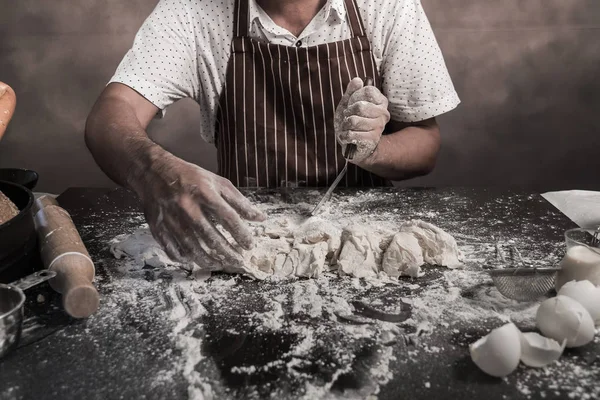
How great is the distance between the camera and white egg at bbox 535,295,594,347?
95 cm

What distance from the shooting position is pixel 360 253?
4.31ft

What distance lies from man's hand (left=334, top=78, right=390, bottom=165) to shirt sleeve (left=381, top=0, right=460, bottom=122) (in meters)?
0.47

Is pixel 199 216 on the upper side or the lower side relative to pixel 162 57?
lower

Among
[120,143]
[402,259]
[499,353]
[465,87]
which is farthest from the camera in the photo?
[465,87]

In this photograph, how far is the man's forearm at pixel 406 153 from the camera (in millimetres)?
1905

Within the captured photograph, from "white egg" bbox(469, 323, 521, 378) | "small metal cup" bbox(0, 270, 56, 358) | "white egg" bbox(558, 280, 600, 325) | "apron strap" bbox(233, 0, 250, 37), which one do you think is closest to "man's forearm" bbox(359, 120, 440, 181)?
"apron strap" bbox(233, 0, 250, 37)

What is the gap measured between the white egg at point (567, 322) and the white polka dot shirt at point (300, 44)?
3.95ft

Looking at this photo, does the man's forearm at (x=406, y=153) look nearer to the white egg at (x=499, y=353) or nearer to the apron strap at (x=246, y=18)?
the apron strap at (x=246, y=18)

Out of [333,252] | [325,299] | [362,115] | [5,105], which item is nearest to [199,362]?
[325,299]

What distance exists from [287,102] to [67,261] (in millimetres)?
1112

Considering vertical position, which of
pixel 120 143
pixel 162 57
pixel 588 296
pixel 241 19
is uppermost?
pixel 241 19

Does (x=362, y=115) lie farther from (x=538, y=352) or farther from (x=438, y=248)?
(x=538, y=352)

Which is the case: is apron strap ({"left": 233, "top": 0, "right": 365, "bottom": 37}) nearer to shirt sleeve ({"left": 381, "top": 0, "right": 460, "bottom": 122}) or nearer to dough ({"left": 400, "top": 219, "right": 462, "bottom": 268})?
shirt sleeve ({"left": 381, "top": 0, "right": 460, "bottom": 122})

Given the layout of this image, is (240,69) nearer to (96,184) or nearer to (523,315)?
(523,315)
